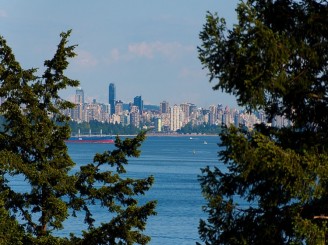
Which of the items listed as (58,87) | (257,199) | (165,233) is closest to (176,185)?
(165,233)

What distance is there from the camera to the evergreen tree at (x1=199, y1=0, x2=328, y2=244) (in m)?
9.38

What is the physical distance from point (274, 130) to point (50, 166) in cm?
778

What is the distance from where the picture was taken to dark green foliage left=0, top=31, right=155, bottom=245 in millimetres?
16984

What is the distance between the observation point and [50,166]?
693 inches

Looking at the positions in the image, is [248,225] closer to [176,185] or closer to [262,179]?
[262,179]

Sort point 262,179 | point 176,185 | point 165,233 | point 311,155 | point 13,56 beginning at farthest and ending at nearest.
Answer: point 176,185
point 165,233
point 13,56
point 262,179
point 311,155

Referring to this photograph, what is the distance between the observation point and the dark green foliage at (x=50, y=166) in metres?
17.0

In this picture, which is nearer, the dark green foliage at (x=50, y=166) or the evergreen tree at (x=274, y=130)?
the evergreen tree at (x=274, y=130)

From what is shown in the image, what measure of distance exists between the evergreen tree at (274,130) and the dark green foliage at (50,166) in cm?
654

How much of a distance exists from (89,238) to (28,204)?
1.43 metres

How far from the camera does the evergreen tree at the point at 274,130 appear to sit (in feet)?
30.8

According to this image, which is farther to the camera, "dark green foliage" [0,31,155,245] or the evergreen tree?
"dark green foliage" [0,31,155,245]

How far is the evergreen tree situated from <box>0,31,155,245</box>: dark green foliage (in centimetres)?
654

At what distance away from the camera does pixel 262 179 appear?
33.0 ft
